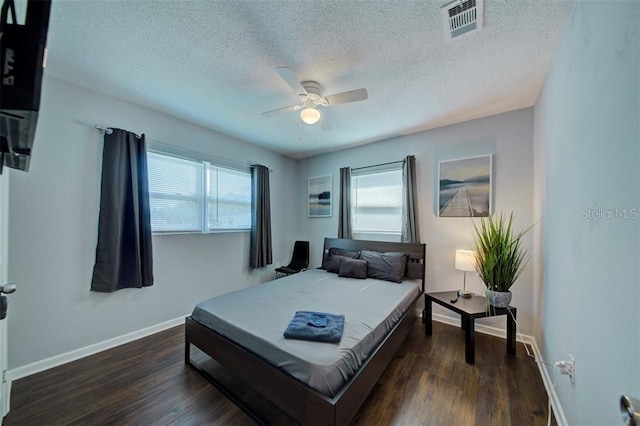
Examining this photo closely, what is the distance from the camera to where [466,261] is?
8.57ft

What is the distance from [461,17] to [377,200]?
2517 millimetres

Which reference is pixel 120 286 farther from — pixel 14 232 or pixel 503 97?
pixel 503 97

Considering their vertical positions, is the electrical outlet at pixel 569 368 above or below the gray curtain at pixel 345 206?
below

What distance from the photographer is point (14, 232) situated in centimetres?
197

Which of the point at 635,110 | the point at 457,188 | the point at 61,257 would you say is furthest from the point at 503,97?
the point at 61,257

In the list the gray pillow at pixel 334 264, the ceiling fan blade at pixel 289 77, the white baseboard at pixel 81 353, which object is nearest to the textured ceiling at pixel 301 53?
the ceiling fan blade at pixel 289 77

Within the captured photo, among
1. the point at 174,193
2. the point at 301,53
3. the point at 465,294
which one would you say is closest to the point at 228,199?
the point at 174,193

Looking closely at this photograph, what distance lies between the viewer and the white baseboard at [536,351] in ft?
5.05

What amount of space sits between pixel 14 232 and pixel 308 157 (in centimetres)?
378

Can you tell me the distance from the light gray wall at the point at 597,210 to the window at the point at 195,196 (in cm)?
366

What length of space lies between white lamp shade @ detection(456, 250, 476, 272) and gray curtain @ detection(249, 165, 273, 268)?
2801 mm

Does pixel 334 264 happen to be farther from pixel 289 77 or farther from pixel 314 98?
pixel 289 77

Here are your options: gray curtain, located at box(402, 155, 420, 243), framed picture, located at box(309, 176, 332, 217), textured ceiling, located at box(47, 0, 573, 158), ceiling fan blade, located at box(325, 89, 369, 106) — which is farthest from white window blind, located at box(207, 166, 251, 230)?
gray curtain, located at box(402, 155, 420, 243)

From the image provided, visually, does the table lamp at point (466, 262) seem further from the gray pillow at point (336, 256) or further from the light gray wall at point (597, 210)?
the gray pillow at point (336, 256)
